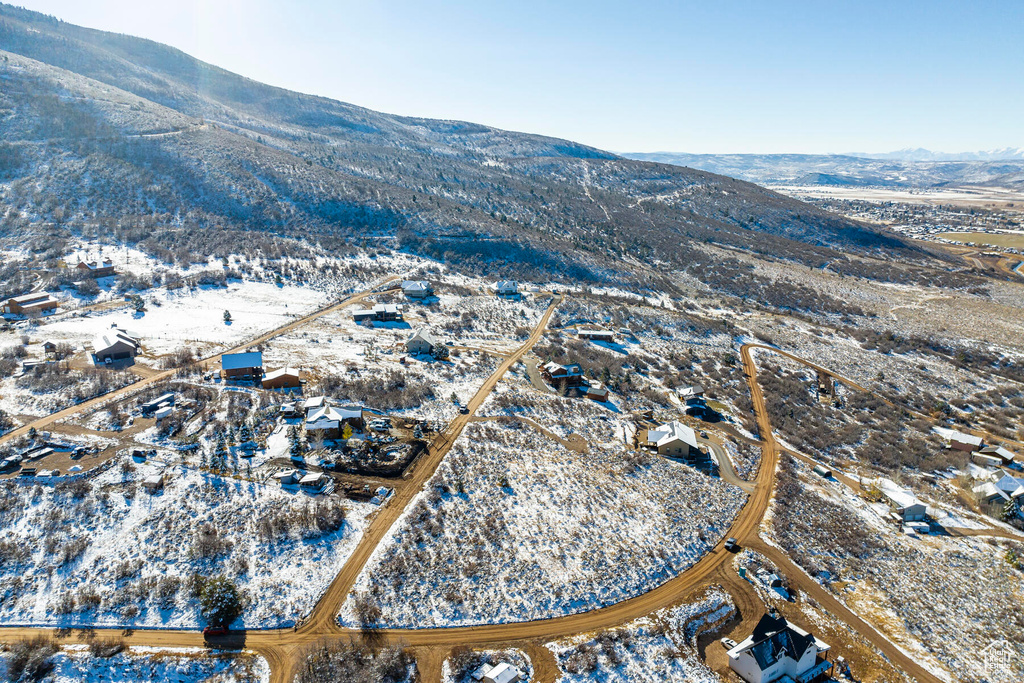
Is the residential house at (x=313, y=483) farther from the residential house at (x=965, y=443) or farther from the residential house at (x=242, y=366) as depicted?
the residential house at (x=965, y=443)

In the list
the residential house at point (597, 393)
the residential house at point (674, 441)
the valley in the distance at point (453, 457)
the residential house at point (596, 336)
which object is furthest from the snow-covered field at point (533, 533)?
the residential house at point (596, 336)

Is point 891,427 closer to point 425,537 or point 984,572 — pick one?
point 984,572

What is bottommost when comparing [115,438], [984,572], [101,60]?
[984,572]

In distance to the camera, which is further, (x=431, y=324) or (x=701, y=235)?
(x=701, y=235)

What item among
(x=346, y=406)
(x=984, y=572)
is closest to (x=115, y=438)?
(x=346, y=406)
